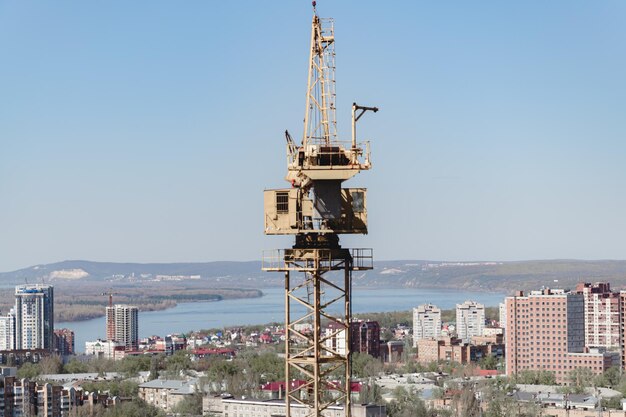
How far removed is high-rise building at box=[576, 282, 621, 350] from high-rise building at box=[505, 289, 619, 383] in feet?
2.47

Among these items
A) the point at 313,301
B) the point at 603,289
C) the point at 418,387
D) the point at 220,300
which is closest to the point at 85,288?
the point at 220,300

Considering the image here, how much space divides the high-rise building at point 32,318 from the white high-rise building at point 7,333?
0.55 ft

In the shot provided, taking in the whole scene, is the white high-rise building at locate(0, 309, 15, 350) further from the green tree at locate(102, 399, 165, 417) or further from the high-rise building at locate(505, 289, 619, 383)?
the green tree at locate(102, 399, 165, 417)

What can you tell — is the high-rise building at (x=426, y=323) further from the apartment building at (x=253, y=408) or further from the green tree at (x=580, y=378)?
the apartment building at (x=253, y=408)

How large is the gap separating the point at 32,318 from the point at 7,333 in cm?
152

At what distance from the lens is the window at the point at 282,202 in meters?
6.04

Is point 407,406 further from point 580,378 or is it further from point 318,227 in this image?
point 318,227

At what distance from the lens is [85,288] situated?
435 ft

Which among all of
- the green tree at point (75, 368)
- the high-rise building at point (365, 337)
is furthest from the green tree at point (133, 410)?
the high-rise building at point (365, 337)

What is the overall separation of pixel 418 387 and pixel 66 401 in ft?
29.2

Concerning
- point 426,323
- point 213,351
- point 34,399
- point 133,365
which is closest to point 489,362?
point 213,351

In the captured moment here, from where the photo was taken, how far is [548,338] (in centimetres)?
3809

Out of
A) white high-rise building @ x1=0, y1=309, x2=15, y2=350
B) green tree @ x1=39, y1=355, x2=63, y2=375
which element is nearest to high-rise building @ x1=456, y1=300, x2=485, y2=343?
white high-rise building @ x1=0, y1=309, x2=15, y2=350

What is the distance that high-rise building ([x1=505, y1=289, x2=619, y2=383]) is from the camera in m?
37.0
